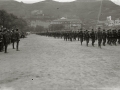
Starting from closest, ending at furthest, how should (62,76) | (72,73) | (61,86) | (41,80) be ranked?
(61,86) → (41,80) → (62,76) → (72,73)

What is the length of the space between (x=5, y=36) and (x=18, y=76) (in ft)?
30.4

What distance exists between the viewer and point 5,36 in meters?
15.9

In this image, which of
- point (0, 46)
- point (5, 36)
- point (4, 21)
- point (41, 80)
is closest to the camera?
point (41, 80)

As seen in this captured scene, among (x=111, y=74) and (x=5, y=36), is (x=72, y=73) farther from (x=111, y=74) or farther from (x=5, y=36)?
(x=5, y=36)

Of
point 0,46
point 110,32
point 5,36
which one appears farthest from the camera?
point 110,32

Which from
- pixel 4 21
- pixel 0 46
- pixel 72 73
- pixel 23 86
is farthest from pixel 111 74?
pixel 4 21

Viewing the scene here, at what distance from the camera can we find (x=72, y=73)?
Result: 756 centimetres

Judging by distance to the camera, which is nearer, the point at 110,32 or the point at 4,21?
the point at 110,32

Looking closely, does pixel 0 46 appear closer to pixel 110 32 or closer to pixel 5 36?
pixel 5 36

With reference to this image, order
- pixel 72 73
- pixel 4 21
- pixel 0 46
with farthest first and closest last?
1. pixel 4 21
2. pixel 0 46
3. pixel 72 73

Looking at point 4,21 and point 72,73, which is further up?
point 4,21

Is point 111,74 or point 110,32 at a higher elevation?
point 110,32

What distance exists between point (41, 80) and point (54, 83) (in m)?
0.59

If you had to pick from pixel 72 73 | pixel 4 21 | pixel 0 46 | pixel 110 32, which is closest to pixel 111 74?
pixel 72 73
